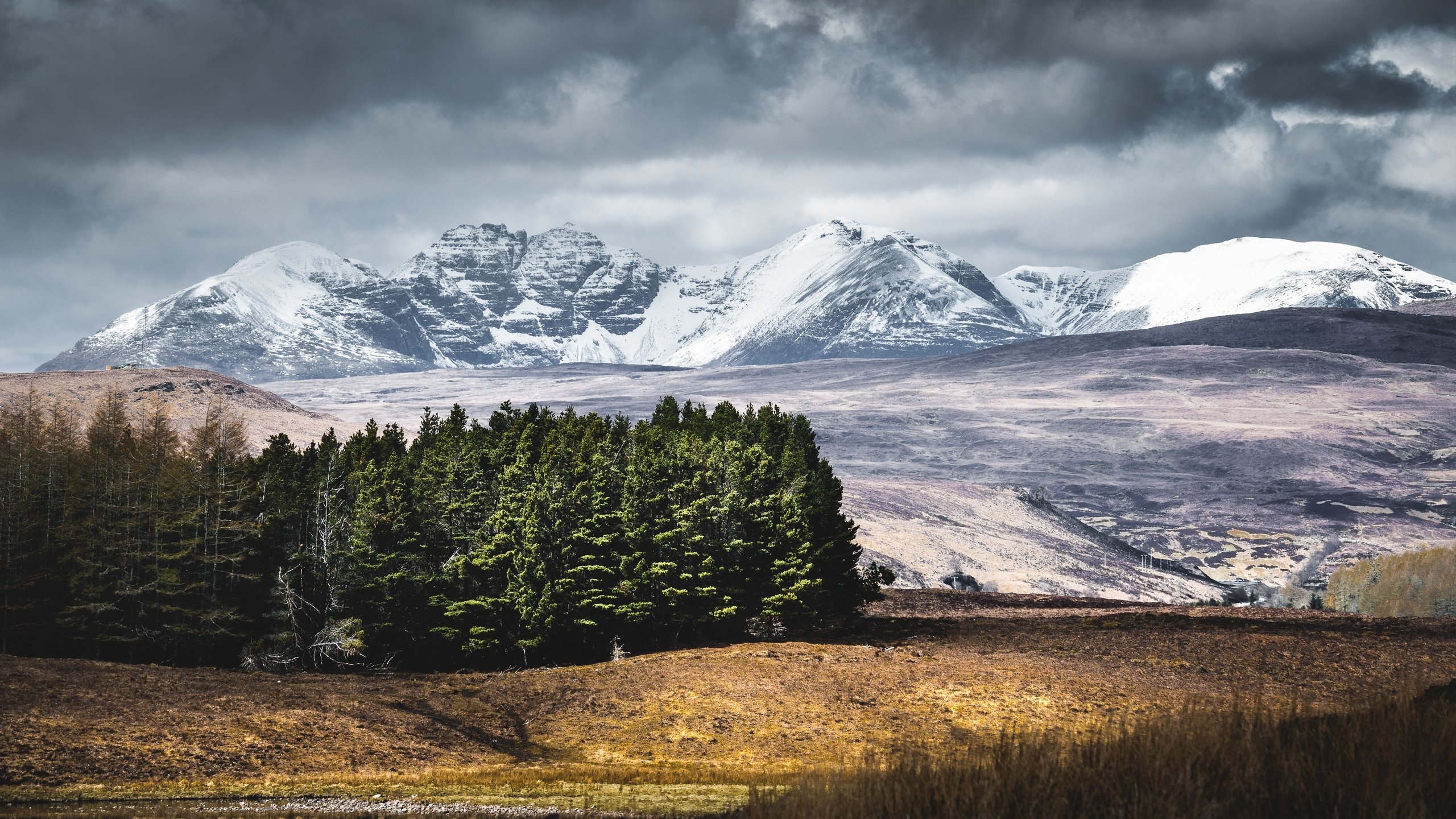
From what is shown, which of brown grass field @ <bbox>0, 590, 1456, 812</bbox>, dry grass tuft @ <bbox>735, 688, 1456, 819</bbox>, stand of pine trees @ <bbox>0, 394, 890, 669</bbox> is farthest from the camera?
stand of pine trees @ <bbox>0, 394, 890, 669</bbox>

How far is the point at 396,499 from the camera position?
6694cm

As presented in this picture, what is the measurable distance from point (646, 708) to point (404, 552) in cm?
2523

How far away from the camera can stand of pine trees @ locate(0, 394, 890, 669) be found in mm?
61938

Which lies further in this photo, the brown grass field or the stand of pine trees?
the stand of pine trees

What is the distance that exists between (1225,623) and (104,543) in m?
65.2

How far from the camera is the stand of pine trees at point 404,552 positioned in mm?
61938

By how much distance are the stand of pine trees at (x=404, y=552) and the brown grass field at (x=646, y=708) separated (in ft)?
16.9

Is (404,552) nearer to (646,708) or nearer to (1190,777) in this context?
(646,708)

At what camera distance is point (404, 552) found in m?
66.5

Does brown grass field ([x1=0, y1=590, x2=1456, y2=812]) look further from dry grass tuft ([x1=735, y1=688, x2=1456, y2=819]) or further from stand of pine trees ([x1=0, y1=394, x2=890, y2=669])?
stand of pine trees ([x1=0, y1=394, x2=890, y2=669])

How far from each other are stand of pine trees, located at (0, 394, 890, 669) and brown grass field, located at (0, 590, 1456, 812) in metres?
5.14

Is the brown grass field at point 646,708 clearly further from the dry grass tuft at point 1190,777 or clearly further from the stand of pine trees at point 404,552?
the stand of pine trees at point 404,552

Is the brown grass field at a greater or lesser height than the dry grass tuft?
lesser

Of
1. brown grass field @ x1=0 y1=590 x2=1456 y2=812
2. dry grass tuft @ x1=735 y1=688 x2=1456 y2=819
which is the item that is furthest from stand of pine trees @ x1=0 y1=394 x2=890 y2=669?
dry grass tuft @ x1=735 y1=688 x2=1456 y2=819
